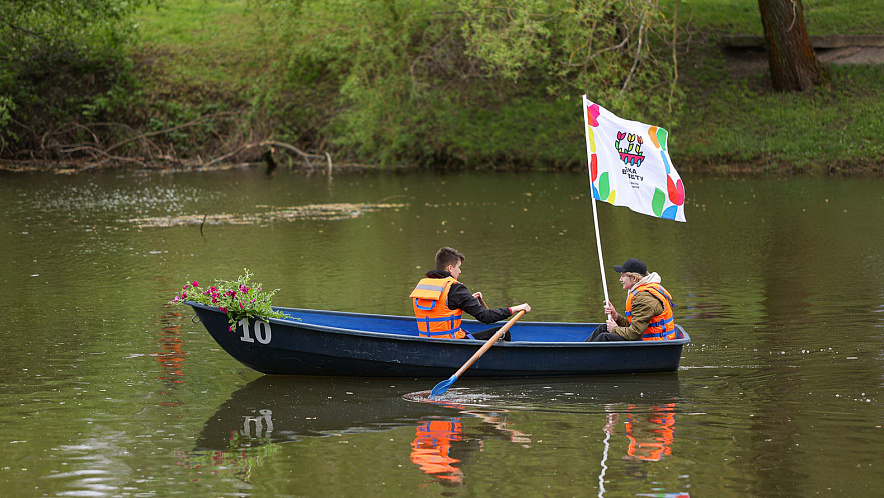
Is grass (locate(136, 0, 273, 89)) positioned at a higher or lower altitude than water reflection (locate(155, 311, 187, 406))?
higher

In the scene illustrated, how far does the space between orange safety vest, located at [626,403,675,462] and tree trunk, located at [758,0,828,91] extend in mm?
25292

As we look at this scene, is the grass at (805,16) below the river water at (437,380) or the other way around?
the other way around

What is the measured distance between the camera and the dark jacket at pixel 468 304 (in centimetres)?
1044

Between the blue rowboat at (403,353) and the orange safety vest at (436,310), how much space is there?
27 cm

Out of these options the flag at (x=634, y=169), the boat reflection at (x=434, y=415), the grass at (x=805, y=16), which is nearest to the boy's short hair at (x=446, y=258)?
the boat reflection at (x=434, y=415)

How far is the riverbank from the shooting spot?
104 feet

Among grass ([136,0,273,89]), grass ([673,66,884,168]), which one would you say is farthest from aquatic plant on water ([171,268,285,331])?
grass ([136,0,273,89])

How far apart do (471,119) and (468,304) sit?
84.9ft

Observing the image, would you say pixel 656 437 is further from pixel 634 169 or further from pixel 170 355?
pixel 170 355

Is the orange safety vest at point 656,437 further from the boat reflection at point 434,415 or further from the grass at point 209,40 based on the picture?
the grass at point 209,40

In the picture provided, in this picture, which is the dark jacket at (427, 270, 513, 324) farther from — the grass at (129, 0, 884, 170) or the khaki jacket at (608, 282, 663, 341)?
the grass at (129, 0, 884, 170)

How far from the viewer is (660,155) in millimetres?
11875

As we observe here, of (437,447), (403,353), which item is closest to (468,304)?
(403,353)

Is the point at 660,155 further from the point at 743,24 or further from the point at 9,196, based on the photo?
the point at 743,24
